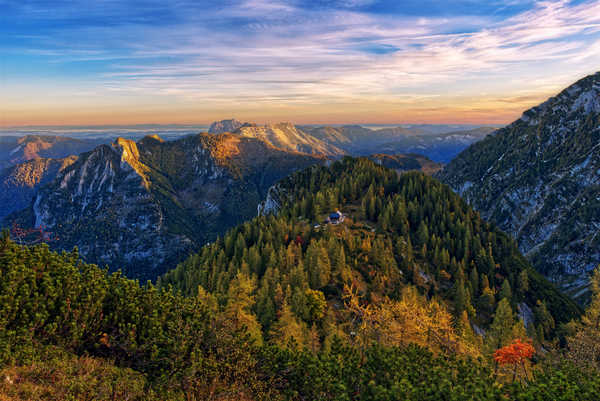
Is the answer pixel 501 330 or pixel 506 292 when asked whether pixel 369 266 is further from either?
pixel 506 292

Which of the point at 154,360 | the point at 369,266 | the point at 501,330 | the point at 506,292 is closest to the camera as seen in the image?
the point at 154,360

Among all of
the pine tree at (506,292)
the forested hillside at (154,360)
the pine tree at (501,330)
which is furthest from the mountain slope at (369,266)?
the forested hillside at (154,360)

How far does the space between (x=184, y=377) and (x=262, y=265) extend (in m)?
80.8

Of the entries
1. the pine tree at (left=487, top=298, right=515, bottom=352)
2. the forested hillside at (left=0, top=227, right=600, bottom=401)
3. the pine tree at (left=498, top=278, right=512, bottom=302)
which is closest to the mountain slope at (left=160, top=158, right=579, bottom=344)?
the pine tree at (left=498, top=278, right=512, bottom=302)

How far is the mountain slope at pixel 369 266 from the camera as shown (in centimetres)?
7594

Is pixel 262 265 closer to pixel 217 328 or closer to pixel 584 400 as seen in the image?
pixel 217 328

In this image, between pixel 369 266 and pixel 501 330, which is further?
pixel 369 266

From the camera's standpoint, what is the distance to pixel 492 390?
22.7 m

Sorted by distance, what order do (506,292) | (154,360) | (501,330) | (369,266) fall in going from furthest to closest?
(506,292) < (369,266) < (501,330) < (154,360)

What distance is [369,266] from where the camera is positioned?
355ft

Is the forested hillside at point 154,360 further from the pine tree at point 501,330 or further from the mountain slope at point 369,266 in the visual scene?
the pine tree at point 501,330

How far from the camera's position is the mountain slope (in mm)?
75938

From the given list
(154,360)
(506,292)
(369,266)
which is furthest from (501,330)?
(154,360)

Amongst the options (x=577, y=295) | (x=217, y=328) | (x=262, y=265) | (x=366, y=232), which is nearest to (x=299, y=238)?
(x=262, y=265)
